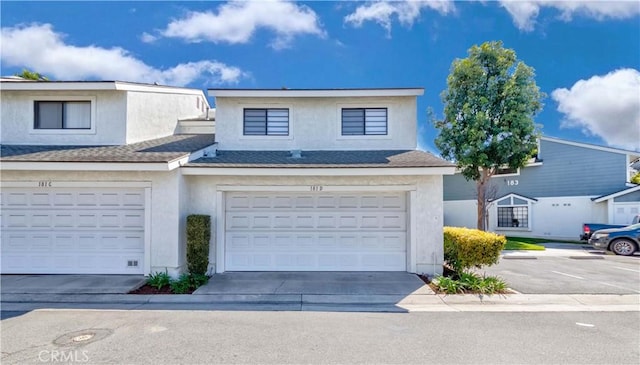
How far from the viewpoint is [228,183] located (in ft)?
31.5

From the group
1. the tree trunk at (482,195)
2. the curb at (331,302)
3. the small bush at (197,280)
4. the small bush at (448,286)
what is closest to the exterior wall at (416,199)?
the small bush at (197,280)

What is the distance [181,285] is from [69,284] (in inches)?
111

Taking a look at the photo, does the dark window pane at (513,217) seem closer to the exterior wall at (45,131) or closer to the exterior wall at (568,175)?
the exterior wall at (568,175)

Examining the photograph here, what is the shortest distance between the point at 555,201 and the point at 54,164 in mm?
25512

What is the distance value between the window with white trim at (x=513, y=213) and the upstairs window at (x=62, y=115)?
24.0 m

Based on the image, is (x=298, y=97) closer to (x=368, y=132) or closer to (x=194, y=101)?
(x=368, y=132)

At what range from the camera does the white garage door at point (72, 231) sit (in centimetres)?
915

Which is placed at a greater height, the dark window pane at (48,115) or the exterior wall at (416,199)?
the dark window pane at (48,115)

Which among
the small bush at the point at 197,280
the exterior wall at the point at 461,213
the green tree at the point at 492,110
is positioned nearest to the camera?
the small bush at the point at 197,280

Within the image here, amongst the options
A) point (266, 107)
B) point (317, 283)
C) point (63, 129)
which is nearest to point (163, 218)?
point (317, 283)

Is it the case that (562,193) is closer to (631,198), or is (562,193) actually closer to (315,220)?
(631,198)

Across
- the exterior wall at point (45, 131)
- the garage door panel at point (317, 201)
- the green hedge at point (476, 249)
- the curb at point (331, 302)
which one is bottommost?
the curb at point (331, 302)

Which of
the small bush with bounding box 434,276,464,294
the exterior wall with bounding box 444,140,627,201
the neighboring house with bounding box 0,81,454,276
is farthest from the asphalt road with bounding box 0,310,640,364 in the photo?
the exterior wall with bounding box 444,140,627,201

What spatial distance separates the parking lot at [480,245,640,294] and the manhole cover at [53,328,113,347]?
8.88 meters
